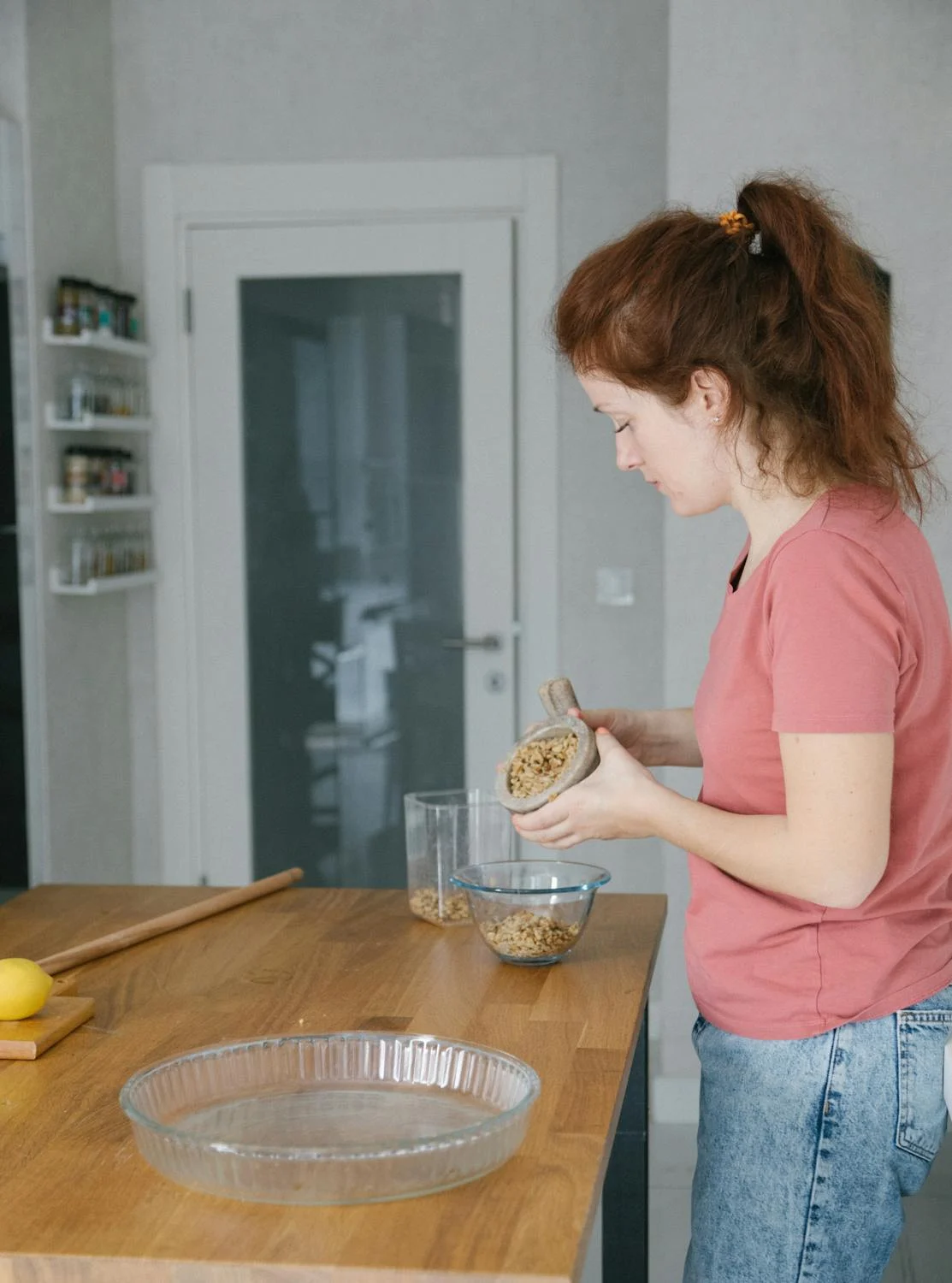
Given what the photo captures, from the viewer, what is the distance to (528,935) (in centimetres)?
162

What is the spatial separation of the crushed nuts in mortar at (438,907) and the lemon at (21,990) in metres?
0.52

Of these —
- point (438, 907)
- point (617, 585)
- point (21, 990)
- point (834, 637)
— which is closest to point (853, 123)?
point (617, 585)

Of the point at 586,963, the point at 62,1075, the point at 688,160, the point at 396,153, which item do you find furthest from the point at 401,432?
the point at 62,1075

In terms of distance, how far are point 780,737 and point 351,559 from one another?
278cm

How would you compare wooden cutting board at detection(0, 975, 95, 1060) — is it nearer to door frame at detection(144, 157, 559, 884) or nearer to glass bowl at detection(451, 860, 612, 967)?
glass bowl at detection(451, 860, 612, 967)

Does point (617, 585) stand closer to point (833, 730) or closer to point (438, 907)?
point (438, 907)

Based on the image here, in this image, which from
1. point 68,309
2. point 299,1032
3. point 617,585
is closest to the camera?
point 299,1032

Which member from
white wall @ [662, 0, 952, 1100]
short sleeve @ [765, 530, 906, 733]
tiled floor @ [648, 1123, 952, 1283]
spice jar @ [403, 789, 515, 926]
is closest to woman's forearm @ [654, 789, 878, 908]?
short sleeve @ [765, 530, 906, 733]

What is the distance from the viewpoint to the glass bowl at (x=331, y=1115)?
1.03 metres

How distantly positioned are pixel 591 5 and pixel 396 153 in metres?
0.62

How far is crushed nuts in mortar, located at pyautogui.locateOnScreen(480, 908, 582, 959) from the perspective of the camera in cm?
163

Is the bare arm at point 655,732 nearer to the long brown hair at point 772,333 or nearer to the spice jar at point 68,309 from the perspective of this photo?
the long brown hair at point 772,333

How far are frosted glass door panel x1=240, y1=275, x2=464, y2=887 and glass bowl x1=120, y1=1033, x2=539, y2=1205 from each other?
2.66 meters

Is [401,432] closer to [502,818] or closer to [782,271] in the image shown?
[502,818]
